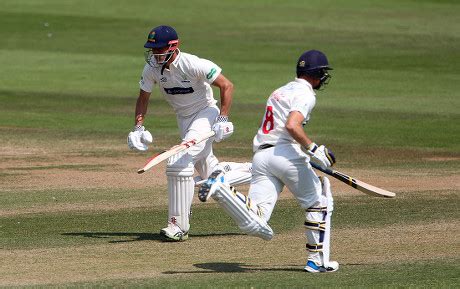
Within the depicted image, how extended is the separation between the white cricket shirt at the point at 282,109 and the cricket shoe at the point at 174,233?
164 centimetres

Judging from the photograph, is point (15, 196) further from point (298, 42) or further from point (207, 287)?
point (298, 42)

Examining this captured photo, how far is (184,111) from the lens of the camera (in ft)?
37.3

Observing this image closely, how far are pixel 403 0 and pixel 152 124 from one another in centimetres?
2069

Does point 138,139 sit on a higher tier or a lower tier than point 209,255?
higher

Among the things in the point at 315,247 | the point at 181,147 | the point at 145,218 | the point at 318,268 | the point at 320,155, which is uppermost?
the point at 320,155

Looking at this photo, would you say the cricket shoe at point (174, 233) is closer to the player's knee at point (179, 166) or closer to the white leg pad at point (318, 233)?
the player's knee at point (179, 166)

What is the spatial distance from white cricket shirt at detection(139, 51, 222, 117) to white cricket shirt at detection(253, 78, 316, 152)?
172cm

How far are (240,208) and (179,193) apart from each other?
1929 millimetres

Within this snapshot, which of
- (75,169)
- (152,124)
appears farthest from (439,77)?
(75,169)

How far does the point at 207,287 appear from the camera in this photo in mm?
8664

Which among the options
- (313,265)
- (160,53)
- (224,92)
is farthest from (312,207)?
(160,53)

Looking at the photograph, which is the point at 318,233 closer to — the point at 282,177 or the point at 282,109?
the point at 282,177

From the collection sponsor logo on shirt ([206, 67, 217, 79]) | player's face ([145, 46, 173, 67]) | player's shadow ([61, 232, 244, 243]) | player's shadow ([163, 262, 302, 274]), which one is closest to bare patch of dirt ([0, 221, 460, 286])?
player's shadow ([163, 262, 302, 274])

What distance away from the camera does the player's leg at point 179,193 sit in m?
10.8
